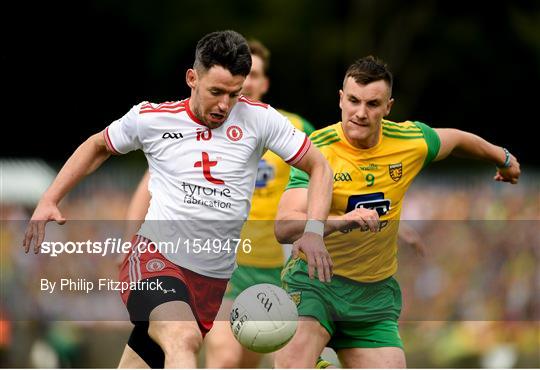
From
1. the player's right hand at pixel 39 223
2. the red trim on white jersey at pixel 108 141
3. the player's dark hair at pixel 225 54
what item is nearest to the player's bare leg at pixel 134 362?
the player's right hand at pixel 39 223

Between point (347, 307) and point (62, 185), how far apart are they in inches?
76.9

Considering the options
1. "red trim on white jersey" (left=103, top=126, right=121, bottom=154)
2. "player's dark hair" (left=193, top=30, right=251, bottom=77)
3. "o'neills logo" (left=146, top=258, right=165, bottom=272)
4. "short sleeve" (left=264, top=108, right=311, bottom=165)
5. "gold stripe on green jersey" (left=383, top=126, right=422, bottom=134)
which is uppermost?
"player's dark hair" (left=193, top=30, right=251, bottom=77)

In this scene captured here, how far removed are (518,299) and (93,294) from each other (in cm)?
484

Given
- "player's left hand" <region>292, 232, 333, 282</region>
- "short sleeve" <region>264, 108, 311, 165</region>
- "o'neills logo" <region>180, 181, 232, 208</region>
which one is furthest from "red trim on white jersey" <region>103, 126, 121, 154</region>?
"player's left hand" <region>292, 232, 333, 282</region>

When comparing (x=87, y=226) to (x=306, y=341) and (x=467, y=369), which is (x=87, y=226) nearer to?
(x=467, y=369)

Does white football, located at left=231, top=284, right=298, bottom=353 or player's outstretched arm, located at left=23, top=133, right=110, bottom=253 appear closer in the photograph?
player's outstretched arm, located at left=23, top=133, right=110, bottom=253

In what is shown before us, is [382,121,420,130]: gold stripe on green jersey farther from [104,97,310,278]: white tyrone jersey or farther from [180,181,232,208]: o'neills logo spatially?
[180,181,232,208]: o'neills logo

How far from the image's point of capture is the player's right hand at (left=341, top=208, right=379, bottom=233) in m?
7.18

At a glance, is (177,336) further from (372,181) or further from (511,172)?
(511,172)

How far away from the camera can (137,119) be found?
7543 millimetres

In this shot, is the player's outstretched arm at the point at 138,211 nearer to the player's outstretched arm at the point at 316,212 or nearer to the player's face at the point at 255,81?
the player's outstretched arm at the point at 316,212

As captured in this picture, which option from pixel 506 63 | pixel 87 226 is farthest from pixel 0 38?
pixel 87 226

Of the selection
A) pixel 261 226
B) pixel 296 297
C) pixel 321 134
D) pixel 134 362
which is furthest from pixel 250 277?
pixel 134 362

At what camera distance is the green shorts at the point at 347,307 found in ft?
26.8
